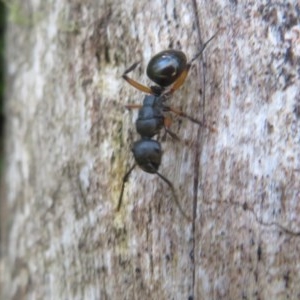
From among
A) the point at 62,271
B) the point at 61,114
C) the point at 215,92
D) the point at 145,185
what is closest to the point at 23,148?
the point at 61,114

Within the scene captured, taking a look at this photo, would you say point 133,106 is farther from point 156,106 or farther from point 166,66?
point 166,66

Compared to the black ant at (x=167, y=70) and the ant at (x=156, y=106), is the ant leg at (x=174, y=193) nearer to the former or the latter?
the ant at (x=156, y=106)

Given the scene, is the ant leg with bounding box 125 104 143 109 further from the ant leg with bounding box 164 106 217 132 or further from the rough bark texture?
the ant leg with bounding box 164 106 217 132

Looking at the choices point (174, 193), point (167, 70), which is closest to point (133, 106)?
point (167, 70)

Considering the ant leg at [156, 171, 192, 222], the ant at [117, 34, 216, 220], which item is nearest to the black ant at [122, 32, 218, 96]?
the ant at [117, 34, 216, 220]

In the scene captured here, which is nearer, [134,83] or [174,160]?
[174,160]

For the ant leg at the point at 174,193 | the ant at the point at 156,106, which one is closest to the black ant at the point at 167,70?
the ant at the point at 156,106
